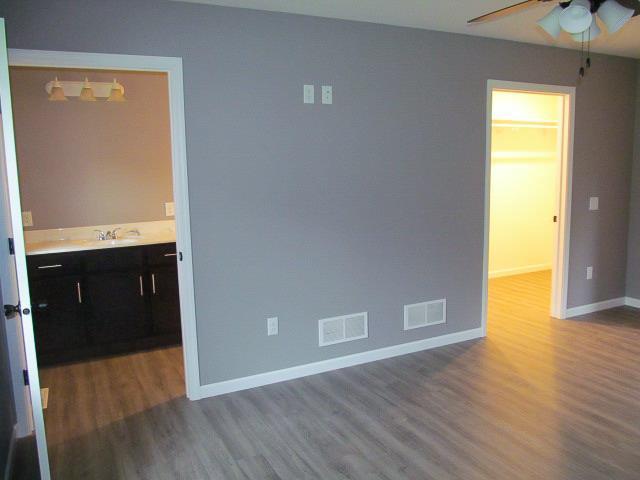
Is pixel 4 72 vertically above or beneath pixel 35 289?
above

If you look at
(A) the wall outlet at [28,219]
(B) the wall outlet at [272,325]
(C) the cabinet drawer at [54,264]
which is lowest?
(B) the wall outlet at [272,325]

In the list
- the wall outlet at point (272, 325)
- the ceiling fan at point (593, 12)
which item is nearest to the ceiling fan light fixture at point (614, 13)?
the ceiling fan at point (593, 12)

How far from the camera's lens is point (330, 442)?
2738 mm

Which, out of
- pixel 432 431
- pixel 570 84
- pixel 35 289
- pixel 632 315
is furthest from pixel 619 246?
pixel 35 289

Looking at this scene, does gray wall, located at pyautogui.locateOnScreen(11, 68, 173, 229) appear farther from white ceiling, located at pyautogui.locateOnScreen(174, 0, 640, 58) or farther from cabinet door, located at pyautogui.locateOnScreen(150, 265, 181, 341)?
white ceiling, located at pyautogui.locateOnScreen(174, 0, 640, 58)

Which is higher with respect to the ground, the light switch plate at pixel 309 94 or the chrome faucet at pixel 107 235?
the light switch plate at pixel 309 94

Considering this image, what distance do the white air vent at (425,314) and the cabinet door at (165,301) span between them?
1.89m

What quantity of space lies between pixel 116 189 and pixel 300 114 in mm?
2050

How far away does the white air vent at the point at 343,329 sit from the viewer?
143 inches

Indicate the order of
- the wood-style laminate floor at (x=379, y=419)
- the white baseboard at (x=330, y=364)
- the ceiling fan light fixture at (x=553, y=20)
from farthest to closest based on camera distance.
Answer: the white baseboard at (x=330, y=364) < the wood-style laminate floor at (x=379, y=419) < the ceiling fan light fixture at (x=553, y=20)

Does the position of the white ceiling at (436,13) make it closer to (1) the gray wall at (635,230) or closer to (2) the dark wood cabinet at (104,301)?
(1) the gray wall at (635,230)

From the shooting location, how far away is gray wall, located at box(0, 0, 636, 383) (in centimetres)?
306

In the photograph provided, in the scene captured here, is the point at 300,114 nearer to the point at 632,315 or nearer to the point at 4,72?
the point at 4,72

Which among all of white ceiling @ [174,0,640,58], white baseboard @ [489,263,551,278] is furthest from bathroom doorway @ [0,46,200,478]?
white baseboard @ [489,263,551,278]
